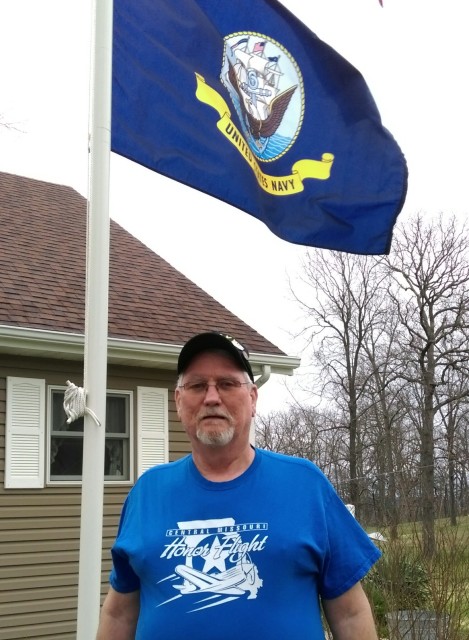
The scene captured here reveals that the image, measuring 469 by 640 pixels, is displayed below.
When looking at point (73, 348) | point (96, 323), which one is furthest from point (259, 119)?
point (73, 348)

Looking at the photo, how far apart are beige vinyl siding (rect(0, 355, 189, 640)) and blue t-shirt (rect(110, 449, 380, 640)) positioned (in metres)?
6.75

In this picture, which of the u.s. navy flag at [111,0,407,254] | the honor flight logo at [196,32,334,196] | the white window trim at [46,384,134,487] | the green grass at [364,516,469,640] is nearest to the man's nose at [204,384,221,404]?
the u.s. navy flag at [111,0,407,254]

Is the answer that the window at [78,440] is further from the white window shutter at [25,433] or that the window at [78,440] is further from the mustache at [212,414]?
the mustache at [212,414]

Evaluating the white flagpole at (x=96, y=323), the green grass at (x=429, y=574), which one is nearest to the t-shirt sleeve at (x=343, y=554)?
the white flagpole at (x=96, y=323)

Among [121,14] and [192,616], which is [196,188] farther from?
[192,616]

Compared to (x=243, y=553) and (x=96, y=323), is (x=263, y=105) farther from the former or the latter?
(x=243, y=553)

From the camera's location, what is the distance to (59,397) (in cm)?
947

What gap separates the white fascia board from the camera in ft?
28.2

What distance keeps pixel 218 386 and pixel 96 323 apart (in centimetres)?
163

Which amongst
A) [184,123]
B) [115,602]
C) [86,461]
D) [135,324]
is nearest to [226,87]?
[184,123]

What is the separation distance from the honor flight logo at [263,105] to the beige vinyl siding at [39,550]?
5.11 metres

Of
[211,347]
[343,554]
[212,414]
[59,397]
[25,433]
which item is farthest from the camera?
[59,397]

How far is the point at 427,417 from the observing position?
25.4m

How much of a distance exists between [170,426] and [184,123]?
634 centimetres
